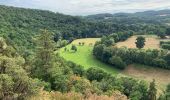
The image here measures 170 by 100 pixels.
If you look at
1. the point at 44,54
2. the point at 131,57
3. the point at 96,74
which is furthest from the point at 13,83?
the point at 131,57

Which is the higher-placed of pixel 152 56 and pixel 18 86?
pixel 18 86

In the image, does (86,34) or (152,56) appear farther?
(86,34)

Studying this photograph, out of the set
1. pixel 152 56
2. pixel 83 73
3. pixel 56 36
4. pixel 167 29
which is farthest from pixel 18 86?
pixel 167 29

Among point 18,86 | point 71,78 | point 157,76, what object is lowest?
point 157,76

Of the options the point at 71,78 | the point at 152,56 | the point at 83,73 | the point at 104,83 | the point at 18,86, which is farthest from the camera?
the point at 152,56

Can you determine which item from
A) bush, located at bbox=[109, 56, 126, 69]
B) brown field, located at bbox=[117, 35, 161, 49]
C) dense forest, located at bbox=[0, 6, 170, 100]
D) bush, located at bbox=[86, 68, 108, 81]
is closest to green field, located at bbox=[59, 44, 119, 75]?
bush, located at bbox=[109, 56, 126, 69]

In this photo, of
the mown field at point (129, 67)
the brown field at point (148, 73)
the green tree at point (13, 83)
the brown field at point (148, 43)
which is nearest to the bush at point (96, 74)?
the mown field at point (129, 67)

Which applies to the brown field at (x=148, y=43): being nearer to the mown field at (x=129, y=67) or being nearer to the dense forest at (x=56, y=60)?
the mown field at (x=129, y=67)

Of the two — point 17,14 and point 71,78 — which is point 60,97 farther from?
point 17,14
